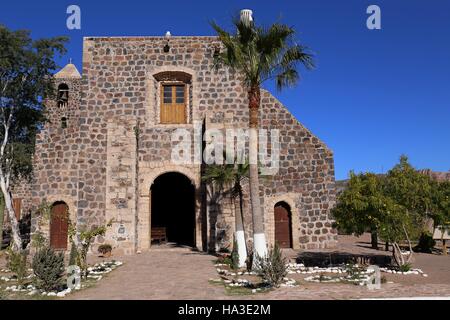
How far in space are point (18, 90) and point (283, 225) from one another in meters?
13.4

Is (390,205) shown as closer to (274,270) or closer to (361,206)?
(361,206)

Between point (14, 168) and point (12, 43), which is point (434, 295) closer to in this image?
point (12, 43)

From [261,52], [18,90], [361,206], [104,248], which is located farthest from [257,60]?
[18,90]

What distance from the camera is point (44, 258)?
31.6 feet

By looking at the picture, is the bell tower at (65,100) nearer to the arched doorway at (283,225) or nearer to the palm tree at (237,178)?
the arched doorway at (283,225)

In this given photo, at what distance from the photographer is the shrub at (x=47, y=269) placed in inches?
373

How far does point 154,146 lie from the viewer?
18.0m

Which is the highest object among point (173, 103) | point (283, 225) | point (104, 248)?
point (173, 103)

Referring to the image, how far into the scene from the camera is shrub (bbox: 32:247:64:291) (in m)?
9.47

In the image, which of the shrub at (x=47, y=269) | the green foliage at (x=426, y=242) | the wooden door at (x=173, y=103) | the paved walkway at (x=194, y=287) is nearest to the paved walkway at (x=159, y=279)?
the paved walkway at (x=194, y=287)

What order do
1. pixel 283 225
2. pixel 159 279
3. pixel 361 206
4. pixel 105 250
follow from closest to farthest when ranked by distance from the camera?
pixel 159 279
pixel 361 206
pixel 105 250
pixel 283 225

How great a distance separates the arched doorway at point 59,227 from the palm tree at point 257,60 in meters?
9.50

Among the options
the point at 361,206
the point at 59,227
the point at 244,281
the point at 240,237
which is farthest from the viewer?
the point at 59,227

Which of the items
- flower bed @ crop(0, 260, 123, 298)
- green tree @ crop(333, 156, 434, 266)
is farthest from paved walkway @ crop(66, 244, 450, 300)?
green tree @ crop(333, 156, 434, 266)
